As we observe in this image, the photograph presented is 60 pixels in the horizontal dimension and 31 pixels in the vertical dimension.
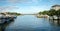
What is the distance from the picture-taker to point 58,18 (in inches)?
206

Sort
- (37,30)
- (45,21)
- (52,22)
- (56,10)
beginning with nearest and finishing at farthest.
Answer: (37,30) → (56,10) → (52,22) → (45,21)

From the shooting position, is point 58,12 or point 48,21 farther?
point 48,21

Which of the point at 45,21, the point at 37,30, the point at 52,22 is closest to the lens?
the point at 37,30

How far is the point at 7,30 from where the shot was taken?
13.4 feet

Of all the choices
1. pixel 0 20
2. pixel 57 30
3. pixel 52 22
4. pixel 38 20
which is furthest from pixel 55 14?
pixel 0 20

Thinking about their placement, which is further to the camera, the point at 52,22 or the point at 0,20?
the point at 52,22

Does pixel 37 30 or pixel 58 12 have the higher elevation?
pixel 58 12

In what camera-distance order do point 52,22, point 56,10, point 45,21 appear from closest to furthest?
point 56,10 < point 52,22 < point 45,21

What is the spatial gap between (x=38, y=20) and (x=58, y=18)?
93cm

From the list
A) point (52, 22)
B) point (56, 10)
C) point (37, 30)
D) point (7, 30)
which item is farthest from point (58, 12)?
point (7, 30)

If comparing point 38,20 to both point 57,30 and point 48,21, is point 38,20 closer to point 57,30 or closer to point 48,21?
point 48,21

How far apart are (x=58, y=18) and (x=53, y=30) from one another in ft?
3.91

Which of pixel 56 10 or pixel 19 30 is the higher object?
pixel 56 10

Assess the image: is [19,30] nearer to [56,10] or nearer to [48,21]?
[56,10]
